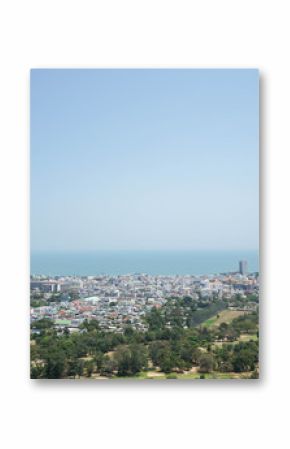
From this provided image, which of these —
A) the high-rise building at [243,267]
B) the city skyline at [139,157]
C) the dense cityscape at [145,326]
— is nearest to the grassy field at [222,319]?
the dense cityscape at [145,326]

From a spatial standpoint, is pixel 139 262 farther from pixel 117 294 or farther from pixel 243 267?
pixel 243 267

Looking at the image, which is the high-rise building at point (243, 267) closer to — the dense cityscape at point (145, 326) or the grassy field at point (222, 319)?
the dense cityscape at point (145, 326)

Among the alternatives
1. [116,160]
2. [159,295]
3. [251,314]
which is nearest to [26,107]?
[116,160]

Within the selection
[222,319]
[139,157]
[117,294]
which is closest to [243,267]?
[222,319]

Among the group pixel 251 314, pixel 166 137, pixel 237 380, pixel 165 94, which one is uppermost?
pixel 165 94
